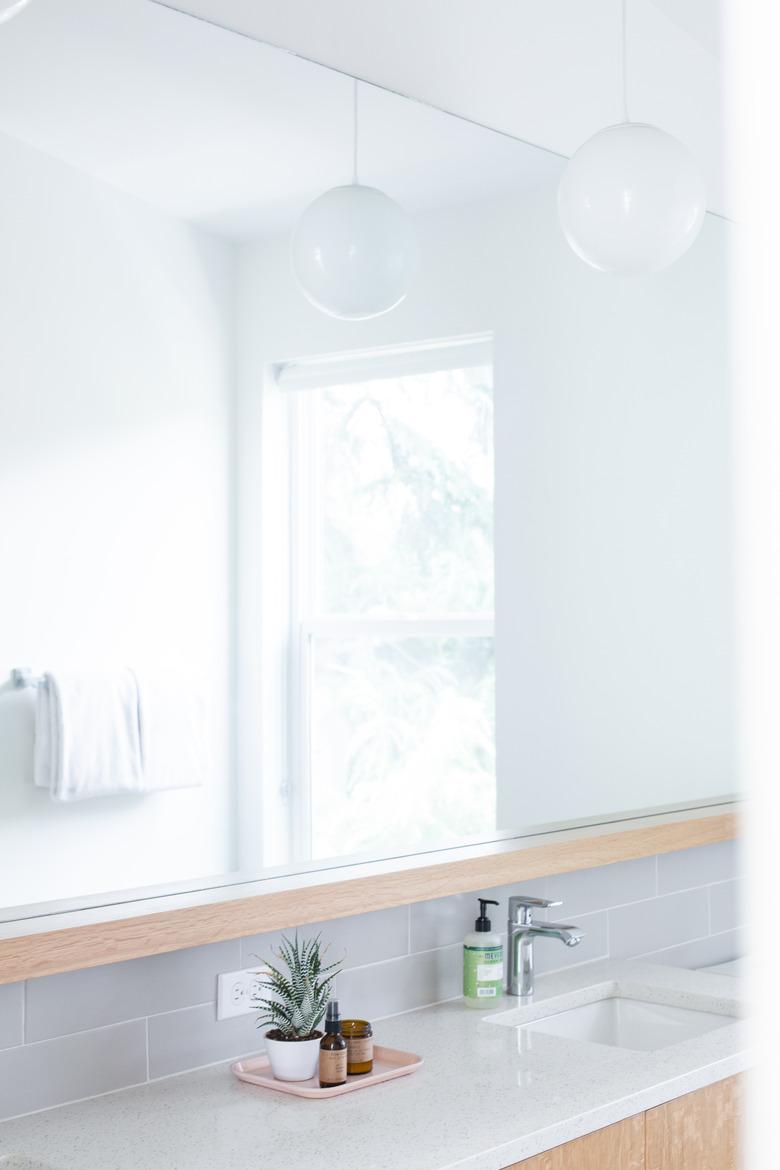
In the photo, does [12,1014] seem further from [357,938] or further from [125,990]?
[357,938]

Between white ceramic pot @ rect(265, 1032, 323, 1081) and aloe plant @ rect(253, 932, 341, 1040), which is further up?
aloe plant @ rect(253, 932, 341, 1040)

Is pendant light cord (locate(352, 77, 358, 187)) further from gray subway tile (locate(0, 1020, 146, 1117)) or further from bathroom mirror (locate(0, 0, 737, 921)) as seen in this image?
gray subway tile (locate(0, 1020, 146, 1117))

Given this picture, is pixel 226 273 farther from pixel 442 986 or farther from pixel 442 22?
pixel 442 986

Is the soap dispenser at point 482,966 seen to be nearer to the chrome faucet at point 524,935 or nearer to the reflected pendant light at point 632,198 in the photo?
the chrome faucet at point 524,935

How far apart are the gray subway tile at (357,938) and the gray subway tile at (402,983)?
18mm

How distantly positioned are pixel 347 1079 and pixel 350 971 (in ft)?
0.84

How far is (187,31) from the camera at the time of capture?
5.57 ft

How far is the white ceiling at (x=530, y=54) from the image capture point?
6.20ft

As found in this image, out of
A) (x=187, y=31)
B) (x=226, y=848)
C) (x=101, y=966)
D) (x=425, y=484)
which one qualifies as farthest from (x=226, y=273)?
(x=101, y=966)

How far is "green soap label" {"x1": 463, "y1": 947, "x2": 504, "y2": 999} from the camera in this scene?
6.19ft

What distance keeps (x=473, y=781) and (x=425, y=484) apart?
479 mm

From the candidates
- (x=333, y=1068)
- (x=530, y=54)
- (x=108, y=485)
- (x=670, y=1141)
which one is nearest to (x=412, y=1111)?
(x=333, y=1068)

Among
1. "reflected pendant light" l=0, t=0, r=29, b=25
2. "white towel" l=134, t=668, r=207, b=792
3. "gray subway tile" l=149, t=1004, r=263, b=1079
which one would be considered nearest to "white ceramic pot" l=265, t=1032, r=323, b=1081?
"gray subway tile" l=149, t=1004, r=263, b=1079

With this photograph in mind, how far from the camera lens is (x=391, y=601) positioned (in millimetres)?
1887
